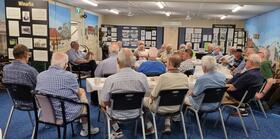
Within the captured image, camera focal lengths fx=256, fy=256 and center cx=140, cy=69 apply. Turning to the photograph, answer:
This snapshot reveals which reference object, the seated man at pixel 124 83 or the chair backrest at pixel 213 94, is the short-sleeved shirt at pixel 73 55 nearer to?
the seated man at pixel 124 83

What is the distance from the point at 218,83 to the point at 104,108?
1496 millimetres

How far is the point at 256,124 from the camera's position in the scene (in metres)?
4.00

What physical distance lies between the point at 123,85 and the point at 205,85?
1107 millimetres

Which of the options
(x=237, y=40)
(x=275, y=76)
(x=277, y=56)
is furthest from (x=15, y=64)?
(x=237, y=40)

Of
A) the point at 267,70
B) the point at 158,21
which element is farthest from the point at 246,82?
the point at 158,21

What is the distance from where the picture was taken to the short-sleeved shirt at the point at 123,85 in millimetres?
2754

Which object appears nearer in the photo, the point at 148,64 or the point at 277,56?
the point at 148,64

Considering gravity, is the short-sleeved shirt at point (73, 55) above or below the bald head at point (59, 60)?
below

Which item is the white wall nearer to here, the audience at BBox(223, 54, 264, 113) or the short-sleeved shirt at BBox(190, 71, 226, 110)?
the audience at BBox(223, 54, 264, 113)

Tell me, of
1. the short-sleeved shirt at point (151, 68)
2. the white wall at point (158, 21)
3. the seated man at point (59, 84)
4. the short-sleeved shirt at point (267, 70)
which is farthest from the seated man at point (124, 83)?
the white wall at point (158, 21)

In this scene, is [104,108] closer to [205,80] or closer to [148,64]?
[205,80]

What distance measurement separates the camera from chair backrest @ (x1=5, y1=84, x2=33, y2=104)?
2887 mm

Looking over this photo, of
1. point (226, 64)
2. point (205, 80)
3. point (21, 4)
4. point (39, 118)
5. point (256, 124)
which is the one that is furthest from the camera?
point (226, 64)

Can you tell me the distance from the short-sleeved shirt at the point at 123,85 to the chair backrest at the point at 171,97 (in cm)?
24
